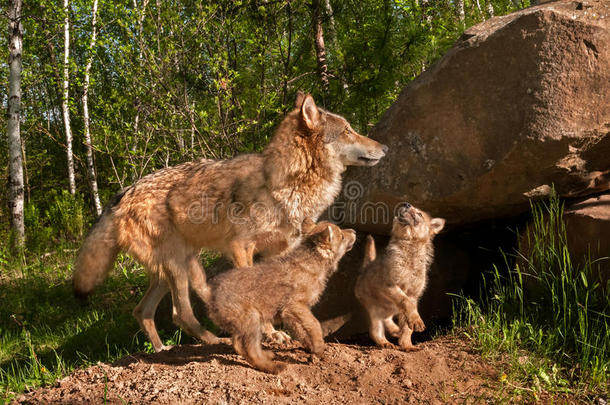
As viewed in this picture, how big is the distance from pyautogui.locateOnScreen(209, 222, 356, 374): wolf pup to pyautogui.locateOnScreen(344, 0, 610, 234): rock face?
115cm

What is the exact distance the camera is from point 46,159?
17.0m

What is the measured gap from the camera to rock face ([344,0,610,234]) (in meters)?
4.26

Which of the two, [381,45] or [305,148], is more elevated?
[381,45]

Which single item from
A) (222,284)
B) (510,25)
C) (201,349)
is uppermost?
(510,25)

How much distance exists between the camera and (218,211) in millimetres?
5020

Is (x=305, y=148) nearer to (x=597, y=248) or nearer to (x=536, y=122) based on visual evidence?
(x=536, y=122)

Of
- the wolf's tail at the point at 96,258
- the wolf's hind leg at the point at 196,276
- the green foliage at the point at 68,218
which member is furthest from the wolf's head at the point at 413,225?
the green foliage at the point at 68,218

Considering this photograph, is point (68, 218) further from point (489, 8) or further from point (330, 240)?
point (489, 8)

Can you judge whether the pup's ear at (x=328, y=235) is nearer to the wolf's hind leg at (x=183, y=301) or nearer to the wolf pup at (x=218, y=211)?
the wolf pup at (x=218, y=211)

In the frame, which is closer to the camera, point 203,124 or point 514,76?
point 514,76

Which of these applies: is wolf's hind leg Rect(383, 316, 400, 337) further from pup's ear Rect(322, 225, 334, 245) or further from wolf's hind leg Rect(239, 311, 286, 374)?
wolf's hind leg Rect(239, 311, 286, 374)

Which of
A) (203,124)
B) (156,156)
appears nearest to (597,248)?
(203,124)

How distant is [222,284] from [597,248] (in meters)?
3.48

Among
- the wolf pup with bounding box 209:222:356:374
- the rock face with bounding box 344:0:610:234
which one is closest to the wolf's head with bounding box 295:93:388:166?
the rock face with bounding box 344:0:610:234
